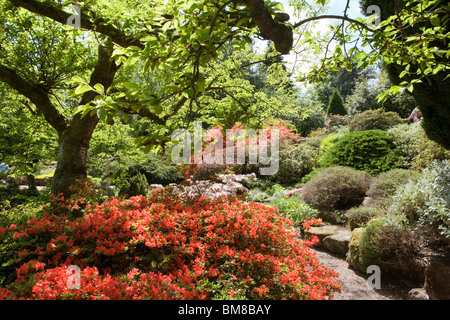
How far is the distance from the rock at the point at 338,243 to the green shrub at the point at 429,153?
9.36ft

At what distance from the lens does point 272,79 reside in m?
3.77

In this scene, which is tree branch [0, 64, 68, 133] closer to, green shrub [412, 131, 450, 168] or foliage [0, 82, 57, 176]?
foliage [0, 82, 57, 176]

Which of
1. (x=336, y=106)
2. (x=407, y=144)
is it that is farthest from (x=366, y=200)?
(x=336, y=106)

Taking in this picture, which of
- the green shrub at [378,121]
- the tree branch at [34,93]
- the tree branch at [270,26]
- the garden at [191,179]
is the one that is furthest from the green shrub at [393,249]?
the green shrub at [378,121]

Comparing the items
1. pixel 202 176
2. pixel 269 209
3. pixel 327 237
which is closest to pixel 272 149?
pixel 202 176

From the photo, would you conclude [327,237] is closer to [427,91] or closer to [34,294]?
[427,91]

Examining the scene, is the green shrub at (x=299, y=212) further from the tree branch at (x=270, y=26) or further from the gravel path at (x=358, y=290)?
the tree branch at (x=270, y=26)

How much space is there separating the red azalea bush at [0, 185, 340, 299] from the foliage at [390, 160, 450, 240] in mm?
1891

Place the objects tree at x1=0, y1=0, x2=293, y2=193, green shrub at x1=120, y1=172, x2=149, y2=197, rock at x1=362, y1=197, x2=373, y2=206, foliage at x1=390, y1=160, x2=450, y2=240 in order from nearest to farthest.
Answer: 1. tree at x1=0, y1=0, x2=293, y2=193
2. foliage at x1=390, y1=160, x2=450, y2=240
3. rock at x1=362, y1=197, x2=373, y2=206
4. green shrub at x1=120, y1=172, x2=149, y2=197

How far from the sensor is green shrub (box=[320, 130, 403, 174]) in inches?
276

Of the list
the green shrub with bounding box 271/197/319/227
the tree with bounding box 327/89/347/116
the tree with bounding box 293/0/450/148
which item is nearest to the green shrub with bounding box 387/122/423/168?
the tree with bounding box 293/0/450/148

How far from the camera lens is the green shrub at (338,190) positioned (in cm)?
620

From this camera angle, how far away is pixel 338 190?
6.26 meters

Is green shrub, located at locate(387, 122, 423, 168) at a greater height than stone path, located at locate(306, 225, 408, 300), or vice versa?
green shrub, located at locate(387, 122, 423, 168)
